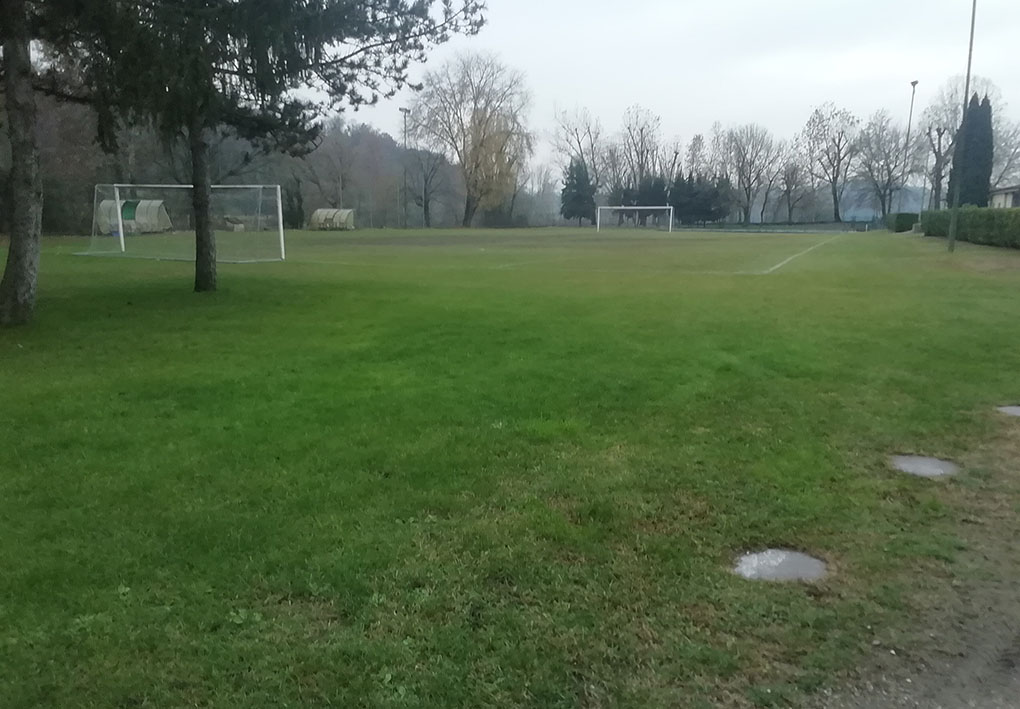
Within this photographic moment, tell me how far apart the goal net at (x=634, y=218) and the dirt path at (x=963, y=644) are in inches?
2984

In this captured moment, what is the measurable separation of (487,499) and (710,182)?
8447 cm

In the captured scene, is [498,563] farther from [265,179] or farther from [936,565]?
[265,179]

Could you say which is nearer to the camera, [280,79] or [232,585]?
[232,585]

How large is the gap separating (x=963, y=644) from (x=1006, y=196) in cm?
7027

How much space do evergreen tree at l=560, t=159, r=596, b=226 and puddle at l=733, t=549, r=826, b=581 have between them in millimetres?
79835

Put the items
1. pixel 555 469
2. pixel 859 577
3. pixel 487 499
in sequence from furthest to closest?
pixel 555 469
pixel 487 499
pixel 859 577

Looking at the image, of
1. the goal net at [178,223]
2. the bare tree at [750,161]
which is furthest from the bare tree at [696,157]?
the goal net at [178,223]

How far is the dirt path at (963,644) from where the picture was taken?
2924 mm

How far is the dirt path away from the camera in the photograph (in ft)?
9.59

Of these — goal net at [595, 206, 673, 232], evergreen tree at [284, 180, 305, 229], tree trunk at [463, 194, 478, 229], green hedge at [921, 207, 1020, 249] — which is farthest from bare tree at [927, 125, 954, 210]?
evergreen tree at [284, 180, 305, 229]

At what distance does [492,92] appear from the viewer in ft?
225

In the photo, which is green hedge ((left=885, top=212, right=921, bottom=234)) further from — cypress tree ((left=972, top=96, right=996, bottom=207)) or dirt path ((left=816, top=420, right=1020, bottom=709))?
dirt path ((left=816, top=420, right=1020, bottom=709))

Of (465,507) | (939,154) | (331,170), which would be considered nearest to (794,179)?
(939,154)

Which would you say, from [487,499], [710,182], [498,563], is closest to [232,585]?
[498,563]
